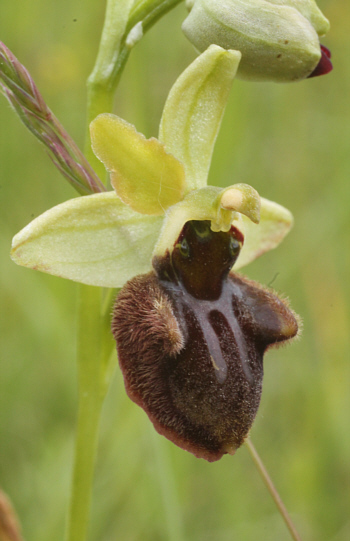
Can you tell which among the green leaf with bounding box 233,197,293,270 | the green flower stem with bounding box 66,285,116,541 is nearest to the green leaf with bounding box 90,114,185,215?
the green flower stem with bounding box 66,285,116,541

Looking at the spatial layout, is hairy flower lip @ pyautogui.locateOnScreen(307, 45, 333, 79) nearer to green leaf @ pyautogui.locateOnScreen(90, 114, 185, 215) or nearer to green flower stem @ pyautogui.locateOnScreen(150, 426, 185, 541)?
green leaf @ pyautogui.locateOnScreen(90, 114, 185, 215)

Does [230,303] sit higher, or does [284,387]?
[230,303]

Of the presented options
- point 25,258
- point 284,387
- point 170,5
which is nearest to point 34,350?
point 284,387

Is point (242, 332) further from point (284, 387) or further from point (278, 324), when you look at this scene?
point (284, 387)

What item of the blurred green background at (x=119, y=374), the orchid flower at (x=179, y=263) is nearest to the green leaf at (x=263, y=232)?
the orchid flower at (x=179, y=263)

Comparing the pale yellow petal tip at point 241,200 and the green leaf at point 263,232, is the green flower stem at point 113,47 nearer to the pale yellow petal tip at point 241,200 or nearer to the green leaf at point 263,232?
the pale yellow petal tip at point 241,200

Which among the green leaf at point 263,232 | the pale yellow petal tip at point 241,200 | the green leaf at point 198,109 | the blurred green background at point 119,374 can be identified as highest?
the green leaf at point 198,109

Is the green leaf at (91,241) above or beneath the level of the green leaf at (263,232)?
above
